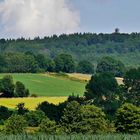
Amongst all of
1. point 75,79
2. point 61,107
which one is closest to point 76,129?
point 61,107

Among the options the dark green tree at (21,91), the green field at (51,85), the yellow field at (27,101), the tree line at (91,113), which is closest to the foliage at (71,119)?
the tree line at (91,113)

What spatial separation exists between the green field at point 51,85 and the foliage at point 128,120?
72.2 metres

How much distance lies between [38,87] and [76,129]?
279 feet

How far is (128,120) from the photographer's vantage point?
78.0m

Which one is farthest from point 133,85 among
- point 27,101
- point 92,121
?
point 92,121

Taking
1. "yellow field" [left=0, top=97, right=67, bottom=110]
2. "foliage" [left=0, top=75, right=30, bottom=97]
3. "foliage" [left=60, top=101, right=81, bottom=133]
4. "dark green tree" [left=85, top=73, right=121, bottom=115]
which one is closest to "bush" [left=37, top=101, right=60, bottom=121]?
"yellow field" [left=0, top=97, right=67, bottom=110]

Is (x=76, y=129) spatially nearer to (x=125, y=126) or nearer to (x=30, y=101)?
(x=125, y=126)

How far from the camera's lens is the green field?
516 ft

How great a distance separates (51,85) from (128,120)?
88549mm

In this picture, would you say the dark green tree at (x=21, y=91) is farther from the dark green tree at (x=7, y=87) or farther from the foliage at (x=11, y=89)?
the dark green tree at (x=7, y=87)

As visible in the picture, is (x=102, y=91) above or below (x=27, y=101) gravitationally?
above

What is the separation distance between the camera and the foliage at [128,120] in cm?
7606

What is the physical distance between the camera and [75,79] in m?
178

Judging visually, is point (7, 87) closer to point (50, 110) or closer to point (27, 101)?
point (27, 101)
